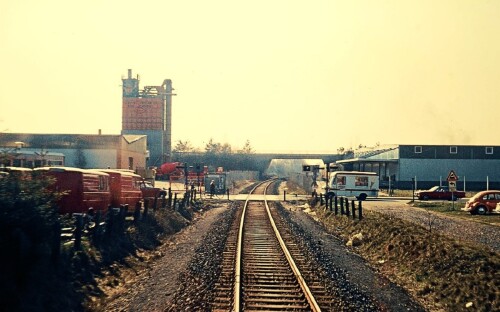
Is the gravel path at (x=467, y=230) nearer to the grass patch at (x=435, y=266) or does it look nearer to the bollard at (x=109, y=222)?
the grass patch at (x=435, y=266)

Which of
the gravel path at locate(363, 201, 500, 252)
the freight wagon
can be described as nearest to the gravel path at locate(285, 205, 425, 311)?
the gravel path at locate(363, 201, 500, 252)

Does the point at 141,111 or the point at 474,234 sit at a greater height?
the point at 141,111

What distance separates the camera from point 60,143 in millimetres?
65688

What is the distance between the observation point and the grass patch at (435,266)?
40.7 ft

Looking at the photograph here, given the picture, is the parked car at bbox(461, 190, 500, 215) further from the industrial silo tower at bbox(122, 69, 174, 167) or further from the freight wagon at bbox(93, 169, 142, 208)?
the industrial silo tower at bbox(122, 69, 174, 167)

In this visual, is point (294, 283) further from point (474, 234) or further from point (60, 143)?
point (60, 143)

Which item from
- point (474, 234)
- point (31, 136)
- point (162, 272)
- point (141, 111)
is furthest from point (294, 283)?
point (141, 111)

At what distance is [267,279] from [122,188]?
14.9m

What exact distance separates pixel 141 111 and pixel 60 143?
1459 inches

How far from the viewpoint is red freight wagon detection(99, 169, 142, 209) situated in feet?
86.2

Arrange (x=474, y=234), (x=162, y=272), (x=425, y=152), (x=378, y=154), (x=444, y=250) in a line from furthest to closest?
(x=378, y=154) → (x=425, y=152) → (x=474, y=234) → (x=444, y=250) → (x=162, y=272)

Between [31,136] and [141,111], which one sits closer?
[31,136]

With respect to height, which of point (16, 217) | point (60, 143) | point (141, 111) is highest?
point (141, 111)

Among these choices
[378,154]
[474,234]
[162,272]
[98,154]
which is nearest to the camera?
[162,272]
